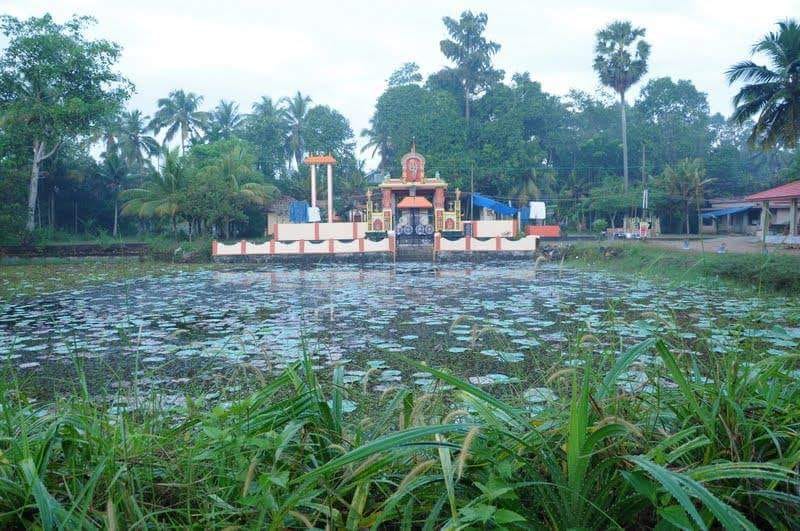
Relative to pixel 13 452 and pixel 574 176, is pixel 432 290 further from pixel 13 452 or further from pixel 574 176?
pixel 574 176

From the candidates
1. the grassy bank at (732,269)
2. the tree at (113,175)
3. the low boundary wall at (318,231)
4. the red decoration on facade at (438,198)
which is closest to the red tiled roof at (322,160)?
the low boundary wall at (318,231)

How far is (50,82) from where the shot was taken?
73.6ft

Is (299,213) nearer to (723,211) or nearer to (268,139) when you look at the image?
(268,139)

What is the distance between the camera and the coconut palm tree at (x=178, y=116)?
39.8 m

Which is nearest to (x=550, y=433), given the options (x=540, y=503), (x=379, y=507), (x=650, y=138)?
(x=540, y=503)

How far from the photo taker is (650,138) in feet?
125

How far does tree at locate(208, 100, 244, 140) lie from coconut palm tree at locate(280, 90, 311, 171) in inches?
160

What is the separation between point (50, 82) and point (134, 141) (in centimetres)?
1551

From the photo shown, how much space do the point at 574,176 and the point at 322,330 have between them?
30.4 metres

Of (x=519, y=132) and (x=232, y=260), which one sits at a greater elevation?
(x=519, y=132)

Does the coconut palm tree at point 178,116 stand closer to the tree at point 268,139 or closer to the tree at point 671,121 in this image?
the tree at point 268,139

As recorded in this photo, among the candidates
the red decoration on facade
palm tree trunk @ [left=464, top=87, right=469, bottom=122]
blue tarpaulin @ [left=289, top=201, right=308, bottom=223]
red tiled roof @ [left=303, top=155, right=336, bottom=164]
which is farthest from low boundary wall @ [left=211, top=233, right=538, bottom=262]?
palm tree trunk @ [left=464, top=87, right=469, bottom=122]

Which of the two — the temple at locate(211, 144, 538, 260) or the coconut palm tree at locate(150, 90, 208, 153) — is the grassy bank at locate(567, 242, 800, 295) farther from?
the coconut palm tree at locate(150, 90, 208, 153)

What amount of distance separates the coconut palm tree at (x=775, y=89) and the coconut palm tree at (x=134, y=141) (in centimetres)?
3213
